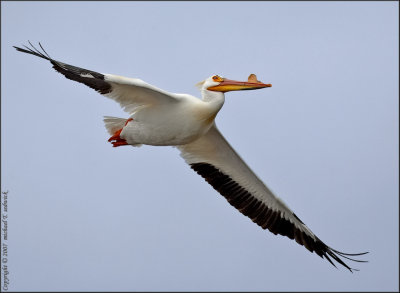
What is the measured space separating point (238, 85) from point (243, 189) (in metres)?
1.88

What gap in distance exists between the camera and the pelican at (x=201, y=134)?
1070 centimetres

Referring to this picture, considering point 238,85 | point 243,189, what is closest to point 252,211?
point 243,189

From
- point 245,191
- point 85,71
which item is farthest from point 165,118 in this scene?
point 245,191

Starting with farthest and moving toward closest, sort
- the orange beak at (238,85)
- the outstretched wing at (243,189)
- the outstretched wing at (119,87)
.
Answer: the outstretched wing at (243,189), the orange beak at (238,85), the outstretched wing at (119,87)

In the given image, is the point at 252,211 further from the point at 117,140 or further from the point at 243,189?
the point at 117,140

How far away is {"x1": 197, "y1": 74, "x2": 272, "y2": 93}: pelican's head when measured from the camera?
11.1 metres

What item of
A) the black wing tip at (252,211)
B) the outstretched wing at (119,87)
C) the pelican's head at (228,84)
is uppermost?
the pelican's head at (228,84)

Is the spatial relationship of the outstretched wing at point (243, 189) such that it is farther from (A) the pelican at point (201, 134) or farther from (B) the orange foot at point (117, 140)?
(B) the orange foot at point (117, 140)

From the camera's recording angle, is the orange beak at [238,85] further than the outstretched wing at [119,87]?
Yes

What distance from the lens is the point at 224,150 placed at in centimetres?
1222

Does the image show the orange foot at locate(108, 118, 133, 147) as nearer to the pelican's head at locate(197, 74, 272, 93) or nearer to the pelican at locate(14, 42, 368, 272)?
the pelican at locate(14, 42, 368, 272)

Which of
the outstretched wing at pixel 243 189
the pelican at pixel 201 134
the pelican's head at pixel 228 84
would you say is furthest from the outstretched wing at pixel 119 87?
the outstretched wing at pixel 243 189

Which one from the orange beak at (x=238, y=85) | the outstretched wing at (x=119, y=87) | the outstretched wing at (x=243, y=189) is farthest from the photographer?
the outstretched wing at (x=243, y=189)

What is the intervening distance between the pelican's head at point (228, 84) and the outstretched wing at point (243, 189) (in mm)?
1109
